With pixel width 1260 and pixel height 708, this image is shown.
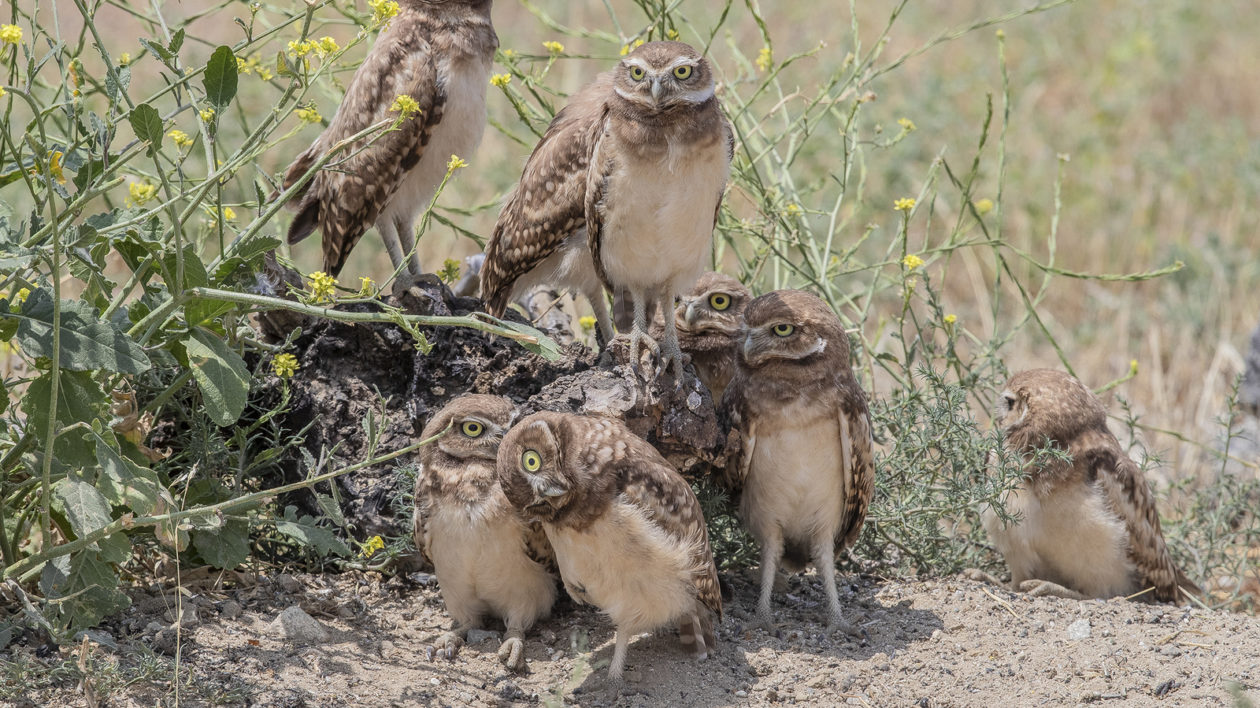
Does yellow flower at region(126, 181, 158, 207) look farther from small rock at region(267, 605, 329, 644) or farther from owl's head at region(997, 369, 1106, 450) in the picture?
owl's head at region(997, 369, 1106, 450)

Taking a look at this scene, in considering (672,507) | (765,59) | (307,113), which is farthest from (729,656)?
(765,59)

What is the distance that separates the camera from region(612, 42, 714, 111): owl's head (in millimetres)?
4445

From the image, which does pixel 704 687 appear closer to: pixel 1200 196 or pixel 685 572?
pixel 685 572

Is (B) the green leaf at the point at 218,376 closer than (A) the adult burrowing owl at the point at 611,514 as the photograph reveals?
Yes

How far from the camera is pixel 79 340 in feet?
11.1

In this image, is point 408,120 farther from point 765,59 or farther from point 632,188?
point 765,59

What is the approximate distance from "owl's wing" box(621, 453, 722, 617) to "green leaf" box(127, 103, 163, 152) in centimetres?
171

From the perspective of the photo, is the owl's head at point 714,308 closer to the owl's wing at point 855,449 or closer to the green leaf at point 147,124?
the owl's wing at point 855,449

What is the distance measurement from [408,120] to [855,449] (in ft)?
8.04

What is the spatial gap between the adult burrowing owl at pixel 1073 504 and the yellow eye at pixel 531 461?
224 cm

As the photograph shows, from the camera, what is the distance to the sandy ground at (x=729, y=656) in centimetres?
397

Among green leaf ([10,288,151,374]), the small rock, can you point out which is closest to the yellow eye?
the small rock

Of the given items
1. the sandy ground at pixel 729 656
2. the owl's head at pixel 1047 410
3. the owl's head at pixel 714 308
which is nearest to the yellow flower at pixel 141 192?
the sandy ground at pixel 729 656

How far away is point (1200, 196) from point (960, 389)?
6130mm
